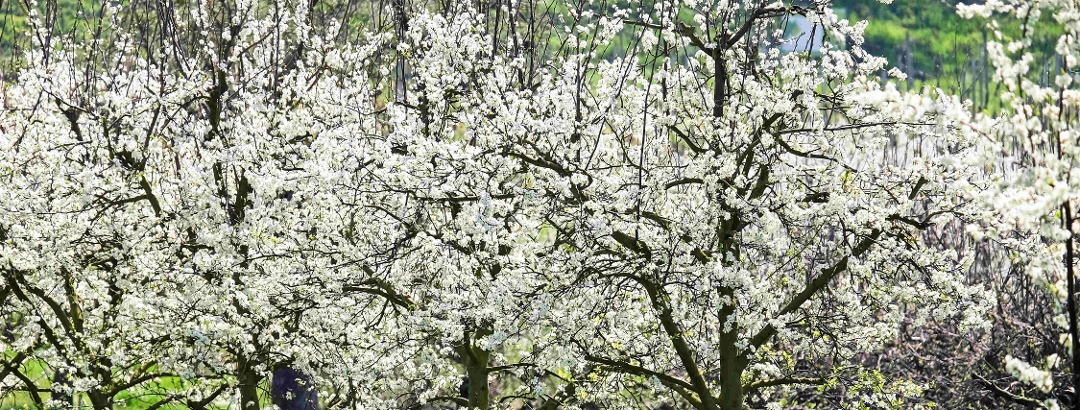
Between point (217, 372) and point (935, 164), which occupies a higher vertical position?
point (217, 372)

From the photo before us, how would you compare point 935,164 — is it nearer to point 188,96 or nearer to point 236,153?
point 236,153

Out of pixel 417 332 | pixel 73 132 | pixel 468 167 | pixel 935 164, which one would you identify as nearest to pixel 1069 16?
pixel 935 164

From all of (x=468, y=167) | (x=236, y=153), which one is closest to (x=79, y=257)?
(x=236, y=153)

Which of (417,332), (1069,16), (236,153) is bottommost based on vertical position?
(1069,16)

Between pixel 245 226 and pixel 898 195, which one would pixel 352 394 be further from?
pixel 898 195

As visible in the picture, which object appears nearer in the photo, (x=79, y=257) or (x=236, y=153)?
(x=236, y=153)

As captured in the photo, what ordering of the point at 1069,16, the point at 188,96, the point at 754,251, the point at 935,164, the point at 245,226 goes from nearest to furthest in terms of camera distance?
the point at 1069,16 < the point at 935,164 < the point at 754,251 < the point at 245,226 < the point at 188,96

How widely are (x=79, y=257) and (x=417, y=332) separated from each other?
4727 mm

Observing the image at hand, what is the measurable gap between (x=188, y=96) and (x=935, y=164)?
335 inches

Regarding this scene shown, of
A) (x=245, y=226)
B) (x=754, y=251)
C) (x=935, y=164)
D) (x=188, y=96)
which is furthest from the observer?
(x=188, y=96)

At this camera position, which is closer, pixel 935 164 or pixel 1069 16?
pixel 1069 16

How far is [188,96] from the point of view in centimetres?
1330

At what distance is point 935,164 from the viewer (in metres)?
10.2

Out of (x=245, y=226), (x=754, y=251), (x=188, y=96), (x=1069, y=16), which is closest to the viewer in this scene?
(x=1069, y=16)
